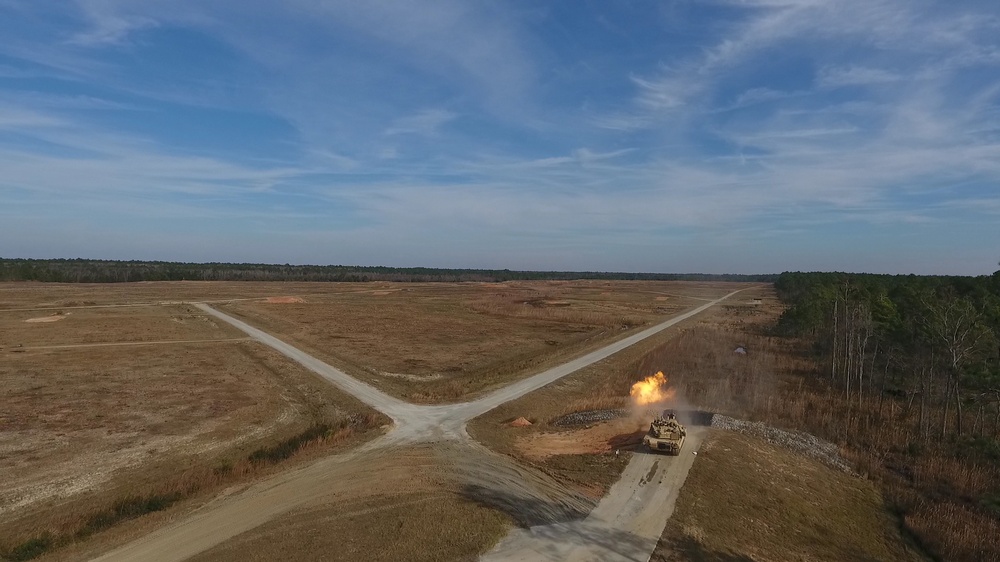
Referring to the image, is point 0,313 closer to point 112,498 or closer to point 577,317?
point 112,498

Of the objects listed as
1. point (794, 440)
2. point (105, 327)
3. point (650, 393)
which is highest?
point (650, 393)

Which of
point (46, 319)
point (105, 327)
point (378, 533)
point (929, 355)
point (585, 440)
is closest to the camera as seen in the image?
point (378, 533)

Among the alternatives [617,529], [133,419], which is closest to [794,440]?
[617,529]

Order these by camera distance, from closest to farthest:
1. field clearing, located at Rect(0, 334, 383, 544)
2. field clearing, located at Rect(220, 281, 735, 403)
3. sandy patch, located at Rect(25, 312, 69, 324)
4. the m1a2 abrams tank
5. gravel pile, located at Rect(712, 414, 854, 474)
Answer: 1. field clearing, located at Rect(0, 334, 383, 544)
2. the m1a2 abrams tank
3. gravel pile, located at Rect(712, 414, 854, 474)
4. field clearing, located at Rect(220, 281, 735, 403)
5. sandy patch, located at Rect(25, 312, 69, 324)

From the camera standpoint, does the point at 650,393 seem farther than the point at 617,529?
Yes

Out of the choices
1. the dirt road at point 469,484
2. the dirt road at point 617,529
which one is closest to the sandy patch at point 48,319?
the dirt road at point 469,484

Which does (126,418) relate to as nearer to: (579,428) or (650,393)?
(579,428)

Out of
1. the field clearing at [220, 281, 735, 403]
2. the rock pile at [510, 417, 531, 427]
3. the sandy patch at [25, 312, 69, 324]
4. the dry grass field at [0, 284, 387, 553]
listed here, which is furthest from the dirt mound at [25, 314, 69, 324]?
the rock pile at [510, 417, 531, 427]

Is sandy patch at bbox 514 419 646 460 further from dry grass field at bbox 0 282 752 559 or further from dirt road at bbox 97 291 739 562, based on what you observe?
dirt road at bbox 97 291 739 562
